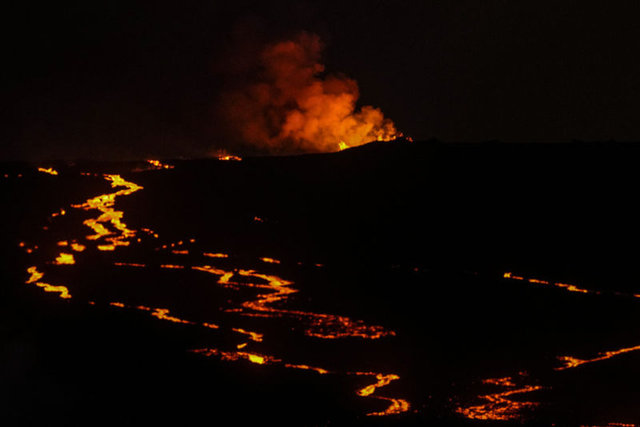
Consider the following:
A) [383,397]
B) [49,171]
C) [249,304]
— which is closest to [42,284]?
[249,304]

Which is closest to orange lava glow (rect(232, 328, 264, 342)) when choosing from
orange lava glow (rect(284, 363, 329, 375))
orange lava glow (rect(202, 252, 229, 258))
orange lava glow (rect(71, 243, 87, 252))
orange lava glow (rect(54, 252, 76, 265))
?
orange lava glow (rect(284, 363, 329, 375))

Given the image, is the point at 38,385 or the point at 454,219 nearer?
the point at 38,385

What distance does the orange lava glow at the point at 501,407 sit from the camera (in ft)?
20.5

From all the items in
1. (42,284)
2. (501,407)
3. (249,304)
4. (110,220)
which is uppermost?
(110,220)

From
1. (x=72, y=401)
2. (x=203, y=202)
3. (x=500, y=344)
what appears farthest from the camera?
(x=203, y=202)

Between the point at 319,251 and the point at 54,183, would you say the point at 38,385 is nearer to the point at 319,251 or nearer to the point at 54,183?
the point at 319,251

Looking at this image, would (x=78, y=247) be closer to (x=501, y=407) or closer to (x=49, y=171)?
(x=49, y=171)

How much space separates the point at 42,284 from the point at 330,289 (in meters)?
3.52

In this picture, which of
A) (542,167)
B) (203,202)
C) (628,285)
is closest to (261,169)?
(203,202)

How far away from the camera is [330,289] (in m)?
10.0

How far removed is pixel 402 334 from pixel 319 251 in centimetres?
361

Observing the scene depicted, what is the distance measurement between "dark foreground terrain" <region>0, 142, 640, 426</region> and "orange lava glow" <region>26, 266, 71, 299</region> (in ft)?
0.15

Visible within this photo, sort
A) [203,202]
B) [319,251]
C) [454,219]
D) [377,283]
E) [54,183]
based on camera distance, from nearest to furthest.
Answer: [377,283]
[319,251]
[454,219]
[203,202]
[54,183]

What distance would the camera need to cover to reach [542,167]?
14.6 metres
